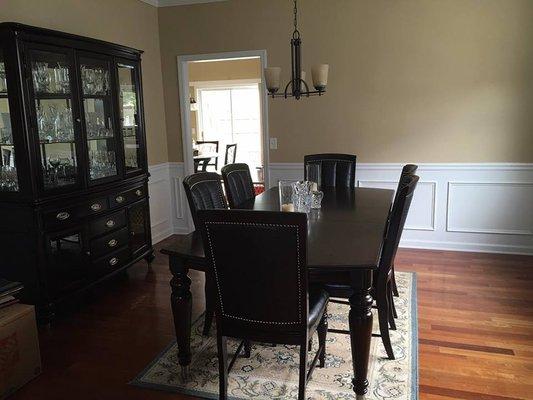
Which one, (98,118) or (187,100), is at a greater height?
(187,100)

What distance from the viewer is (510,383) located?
92.5 inches

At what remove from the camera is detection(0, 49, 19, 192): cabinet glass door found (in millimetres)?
2904

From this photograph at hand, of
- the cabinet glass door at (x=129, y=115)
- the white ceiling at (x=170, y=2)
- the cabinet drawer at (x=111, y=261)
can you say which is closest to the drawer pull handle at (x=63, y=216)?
the cabinet drawer at (x=111, y=261)

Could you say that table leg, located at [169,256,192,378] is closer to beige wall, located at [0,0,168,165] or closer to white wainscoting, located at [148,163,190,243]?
beige wall, located at [0,0,168,165]

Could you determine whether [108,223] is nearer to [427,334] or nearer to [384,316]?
[384,316]

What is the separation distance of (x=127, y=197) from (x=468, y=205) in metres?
3.26

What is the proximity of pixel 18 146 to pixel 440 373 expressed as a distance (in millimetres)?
2856

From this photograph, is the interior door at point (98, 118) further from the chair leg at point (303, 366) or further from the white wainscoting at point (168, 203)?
the chair leg at point (303, 366)

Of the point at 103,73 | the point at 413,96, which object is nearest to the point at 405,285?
the point at 413,96

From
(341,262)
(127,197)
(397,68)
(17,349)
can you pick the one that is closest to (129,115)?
(127,197)

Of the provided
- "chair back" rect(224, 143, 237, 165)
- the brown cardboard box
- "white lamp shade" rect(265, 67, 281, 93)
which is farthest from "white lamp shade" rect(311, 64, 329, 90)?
"chair back" rect(224, 143, 237, 165)

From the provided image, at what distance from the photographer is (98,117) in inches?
143

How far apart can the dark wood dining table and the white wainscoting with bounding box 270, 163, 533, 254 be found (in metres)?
1.74

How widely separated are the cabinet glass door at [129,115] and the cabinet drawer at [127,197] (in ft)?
0.62
